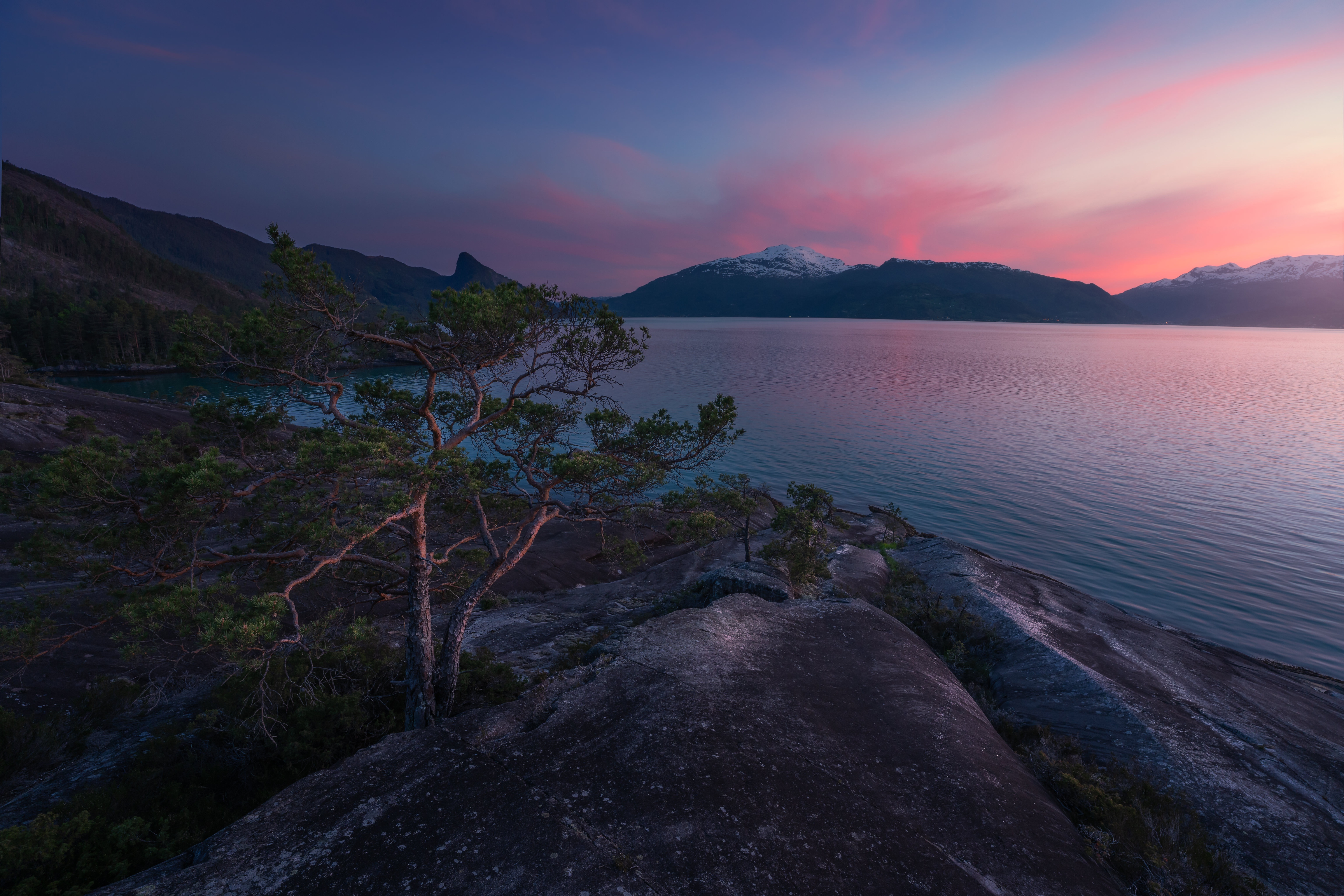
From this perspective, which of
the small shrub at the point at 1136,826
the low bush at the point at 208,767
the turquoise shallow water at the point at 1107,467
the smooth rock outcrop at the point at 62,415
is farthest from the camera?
the smooth rock outcrop at the point at 62,415

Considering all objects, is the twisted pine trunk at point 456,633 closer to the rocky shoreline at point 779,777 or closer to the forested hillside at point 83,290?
the rocky shoreline at point 779,777

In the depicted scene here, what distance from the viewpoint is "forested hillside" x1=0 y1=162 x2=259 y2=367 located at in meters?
87.6

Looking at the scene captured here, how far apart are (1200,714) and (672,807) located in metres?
17.8

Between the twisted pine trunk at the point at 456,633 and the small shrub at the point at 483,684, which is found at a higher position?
the twisted pine trunk at the point at 456,633

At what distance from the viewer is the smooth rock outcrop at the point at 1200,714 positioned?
449 inches

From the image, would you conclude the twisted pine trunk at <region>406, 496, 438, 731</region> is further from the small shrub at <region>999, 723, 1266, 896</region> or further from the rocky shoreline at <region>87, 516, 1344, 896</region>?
the small shrub at <region>999, 723, 1266, 896</region>

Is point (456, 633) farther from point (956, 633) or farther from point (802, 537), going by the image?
point (956, 633)

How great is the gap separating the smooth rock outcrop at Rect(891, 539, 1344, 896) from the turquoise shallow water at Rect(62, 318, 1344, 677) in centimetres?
603

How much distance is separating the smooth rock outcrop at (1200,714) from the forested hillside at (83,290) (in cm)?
7320

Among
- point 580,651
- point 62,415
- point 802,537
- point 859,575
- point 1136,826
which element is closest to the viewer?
point 1136,826

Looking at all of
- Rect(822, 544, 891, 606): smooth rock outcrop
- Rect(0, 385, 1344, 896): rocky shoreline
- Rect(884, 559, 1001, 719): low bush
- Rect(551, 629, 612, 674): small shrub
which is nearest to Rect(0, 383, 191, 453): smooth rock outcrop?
Rect(551, 629, 612, 674): small shrub

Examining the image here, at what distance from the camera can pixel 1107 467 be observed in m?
46.3

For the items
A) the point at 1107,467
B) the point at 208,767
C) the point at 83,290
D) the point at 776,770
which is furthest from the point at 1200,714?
the point at 83,290

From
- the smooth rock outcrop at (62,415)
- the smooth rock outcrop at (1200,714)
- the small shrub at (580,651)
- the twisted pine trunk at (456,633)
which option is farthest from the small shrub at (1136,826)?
the smooth rock outcrop at (62,415)
